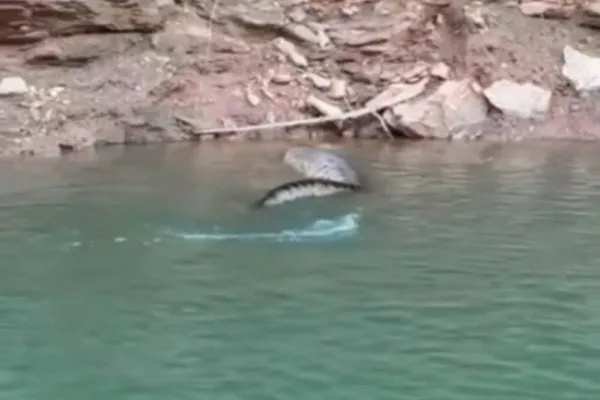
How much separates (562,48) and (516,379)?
894 cm

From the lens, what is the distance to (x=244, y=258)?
7.02 meters

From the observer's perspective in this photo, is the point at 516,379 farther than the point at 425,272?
No

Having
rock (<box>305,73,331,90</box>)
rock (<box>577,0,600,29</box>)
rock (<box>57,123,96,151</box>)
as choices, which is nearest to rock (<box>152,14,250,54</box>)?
rock (<box>305,73,331,90</box>)

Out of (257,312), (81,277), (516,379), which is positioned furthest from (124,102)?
(516,379)

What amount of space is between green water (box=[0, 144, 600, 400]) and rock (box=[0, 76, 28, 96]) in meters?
2.10

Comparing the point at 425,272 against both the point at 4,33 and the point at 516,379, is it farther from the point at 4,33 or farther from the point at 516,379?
the point at 4,33

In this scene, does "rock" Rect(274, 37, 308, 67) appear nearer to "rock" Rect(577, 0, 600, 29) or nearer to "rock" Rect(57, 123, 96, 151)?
"rock" Rect(57, 123, 96, 151)

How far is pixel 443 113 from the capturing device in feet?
40.9

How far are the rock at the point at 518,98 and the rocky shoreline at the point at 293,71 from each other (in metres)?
0.02

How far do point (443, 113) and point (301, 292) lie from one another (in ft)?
21.3

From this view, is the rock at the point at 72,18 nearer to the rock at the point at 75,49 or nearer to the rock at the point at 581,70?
the rock at the point at 75,49

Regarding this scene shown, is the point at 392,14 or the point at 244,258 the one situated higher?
the point at 392,14

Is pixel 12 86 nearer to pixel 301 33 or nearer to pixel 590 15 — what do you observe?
pixel 301 33

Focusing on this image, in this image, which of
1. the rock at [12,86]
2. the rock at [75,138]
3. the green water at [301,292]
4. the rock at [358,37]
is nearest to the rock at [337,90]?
the rock at [358,37]
